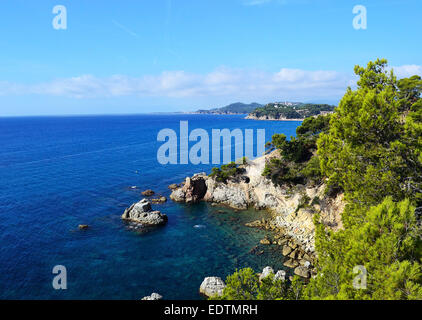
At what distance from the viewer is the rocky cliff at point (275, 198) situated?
1427 inches

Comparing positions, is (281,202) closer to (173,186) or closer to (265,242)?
(265,242)

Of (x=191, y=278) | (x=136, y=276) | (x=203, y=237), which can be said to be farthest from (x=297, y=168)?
(x=136, y=276)

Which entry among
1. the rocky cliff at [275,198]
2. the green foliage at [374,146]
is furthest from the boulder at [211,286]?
the green foliage at [374,146]

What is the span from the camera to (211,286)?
26672mm

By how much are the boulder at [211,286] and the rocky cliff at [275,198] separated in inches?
541

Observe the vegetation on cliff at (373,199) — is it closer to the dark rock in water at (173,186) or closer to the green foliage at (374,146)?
the green foliage at (374,146)

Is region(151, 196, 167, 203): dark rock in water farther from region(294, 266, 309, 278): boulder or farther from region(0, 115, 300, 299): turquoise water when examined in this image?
region(294, 266, 309, 278): boulder

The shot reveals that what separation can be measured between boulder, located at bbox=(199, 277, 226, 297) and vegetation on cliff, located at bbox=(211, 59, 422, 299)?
41.4 feet

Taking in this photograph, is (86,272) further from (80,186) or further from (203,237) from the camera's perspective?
(80,186)

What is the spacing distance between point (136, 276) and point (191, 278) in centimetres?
625

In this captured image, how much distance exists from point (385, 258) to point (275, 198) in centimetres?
3483

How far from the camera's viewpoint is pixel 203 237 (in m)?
39.0

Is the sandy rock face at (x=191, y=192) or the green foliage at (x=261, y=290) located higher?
the green foliage at (x=261, y=290)

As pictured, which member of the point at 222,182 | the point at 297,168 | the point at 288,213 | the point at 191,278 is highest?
the point at 297,168
